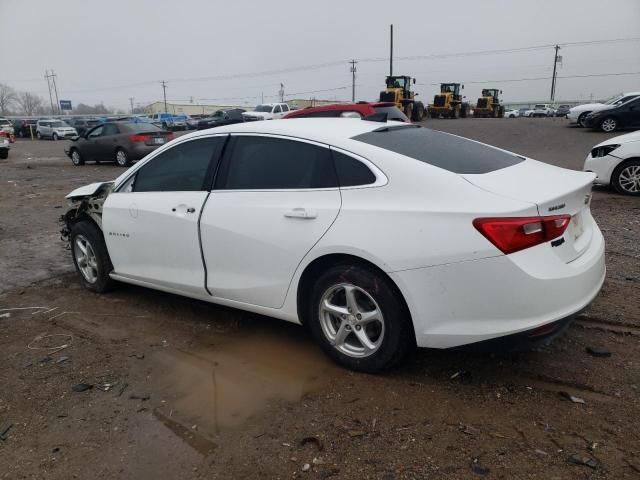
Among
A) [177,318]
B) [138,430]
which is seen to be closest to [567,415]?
[138,430]

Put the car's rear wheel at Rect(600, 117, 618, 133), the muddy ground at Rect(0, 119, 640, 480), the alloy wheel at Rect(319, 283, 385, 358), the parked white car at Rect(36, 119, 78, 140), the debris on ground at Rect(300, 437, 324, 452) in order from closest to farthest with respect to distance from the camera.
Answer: the muddy ground at Rect(0, 119, 640, 480) < the debris on ground at Rect(300, 437, 324, 452) < the alloy wheel at Rect(319, 283, 385, 358) < the car's rear wheel at Rect(600, 117, 618, 133) < the parked white car at Rect(36, 119, 78, 140)

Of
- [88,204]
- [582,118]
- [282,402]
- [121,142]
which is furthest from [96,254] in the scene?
[582,118]

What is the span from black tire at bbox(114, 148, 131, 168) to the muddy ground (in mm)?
12619

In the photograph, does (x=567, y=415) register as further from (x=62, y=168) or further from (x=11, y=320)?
(x=62, y=168)

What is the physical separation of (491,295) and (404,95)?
28.3 metres

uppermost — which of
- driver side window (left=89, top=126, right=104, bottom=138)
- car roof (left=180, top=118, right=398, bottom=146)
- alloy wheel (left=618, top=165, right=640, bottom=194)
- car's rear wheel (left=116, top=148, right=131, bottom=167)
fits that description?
car roof (left=180, top=118, right=398, bottom=146)

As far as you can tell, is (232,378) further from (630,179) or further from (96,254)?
(630,179)

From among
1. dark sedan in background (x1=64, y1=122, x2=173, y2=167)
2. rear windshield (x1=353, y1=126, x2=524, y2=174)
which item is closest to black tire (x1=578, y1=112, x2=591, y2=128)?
dark sedan in background (x1=64, y1=122, x2=173, y2=167)

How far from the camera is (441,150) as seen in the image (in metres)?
3.36

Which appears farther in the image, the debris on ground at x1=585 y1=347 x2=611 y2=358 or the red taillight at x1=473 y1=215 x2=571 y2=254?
the debris on ground at x1=585 y1=347 x2=611 y2=358

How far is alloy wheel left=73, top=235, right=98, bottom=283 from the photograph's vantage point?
4.82 meters

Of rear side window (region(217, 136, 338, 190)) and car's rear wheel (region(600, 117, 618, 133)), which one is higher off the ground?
rear side window (region(217, 136, 338, 190))

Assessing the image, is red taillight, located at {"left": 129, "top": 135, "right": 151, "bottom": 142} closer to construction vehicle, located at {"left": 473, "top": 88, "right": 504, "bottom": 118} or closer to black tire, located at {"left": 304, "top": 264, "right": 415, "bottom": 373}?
black tire, located at {"left": 304, "top": 264, "right": 415, "bottom": 373}

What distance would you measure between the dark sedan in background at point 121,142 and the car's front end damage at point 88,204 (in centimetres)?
1138
